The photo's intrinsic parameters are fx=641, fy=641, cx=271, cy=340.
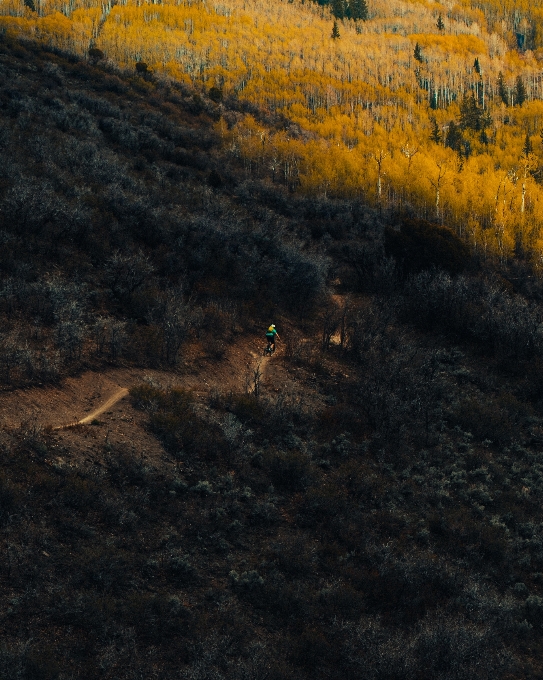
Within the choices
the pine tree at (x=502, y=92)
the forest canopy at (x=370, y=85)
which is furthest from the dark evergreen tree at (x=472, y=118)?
the pine tree at (x=502, y=92)

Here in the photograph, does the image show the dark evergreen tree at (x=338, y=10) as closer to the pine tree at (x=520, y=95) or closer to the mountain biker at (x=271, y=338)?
the pine tree at (x=520, y=95)

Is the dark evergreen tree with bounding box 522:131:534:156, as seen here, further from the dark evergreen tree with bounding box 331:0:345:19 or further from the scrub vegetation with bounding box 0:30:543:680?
the dark evergreen tree with bounding box 331:0:345:19

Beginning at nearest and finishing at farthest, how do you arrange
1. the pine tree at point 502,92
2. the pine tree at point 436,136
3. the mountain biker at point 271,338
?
1. the mountain biker at point 271,338
2. the pine tree at point 436,136
3. the pine tree at point 502,92

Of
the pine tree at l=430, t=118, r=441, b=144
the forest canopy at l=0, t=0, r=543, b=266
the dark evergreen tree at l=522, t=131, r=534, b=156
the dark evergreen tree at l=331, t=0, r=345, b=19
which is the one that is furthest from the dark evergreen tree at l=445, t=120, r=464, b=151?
the dark evergreen tree at l=331, t=0, r=345, b=19

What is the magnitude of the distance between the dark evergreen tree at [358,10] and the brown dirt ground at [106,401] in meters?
135

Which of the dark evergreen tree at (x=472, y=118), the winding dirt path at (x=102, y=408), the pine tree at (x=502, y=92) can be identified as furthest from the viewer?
the pine tree at (x=502, y=92)

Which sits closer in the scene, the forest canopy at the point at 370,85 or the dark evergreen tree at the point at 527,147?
the forest canopy at the point at 370,85

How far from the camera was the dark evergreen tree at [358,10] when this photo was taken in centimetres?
13675

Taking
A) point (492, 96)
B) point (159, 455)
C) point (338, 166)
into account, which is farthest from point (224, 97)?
point (159, 455)

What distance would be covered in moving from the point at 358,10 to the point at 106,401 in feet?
464

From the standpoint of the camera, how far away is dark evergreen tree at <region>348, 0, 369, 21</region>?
137m

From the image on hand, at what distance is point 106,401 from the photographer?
17.2 m

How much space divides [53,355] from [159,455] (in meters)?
4.84

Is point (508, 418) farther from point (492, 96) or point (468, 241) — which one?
point (492, 96)
